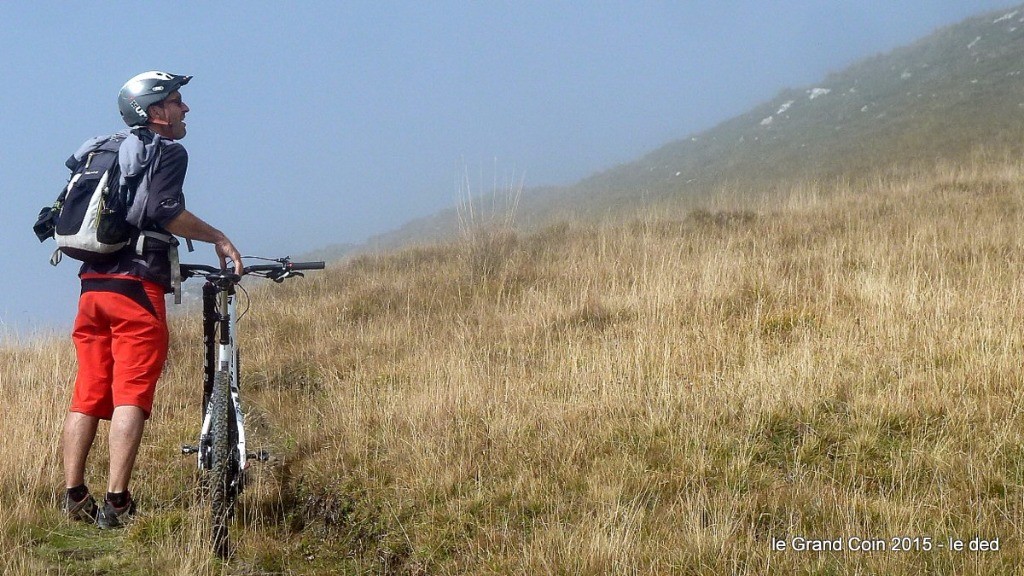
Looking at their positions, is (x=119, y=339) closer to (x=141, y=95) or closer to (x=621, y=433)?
(x=141, y=95)

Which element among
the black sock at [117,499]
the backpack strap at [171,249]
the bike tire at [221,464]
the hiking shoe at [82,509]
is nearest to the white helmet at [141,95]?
the backpack strap at [171,249]

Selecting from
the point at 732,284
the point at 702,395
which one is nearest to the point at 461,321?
the point at 732,284

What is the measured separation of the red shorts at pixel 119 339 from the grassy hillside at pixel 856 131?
1165cm

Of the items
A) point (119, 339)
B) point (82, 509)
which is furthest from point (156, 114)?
point (82, 509)

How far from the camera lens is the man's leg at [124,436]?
371 cm

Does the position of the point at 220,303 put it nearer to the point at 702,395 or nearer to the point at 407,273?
the point at 702,395

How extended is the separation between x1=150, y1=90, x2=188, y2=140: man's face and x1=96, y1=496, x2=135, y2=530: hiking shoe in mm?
2041

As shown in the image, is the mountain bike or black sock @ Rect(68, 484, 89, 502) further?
black sock @ Rect(68, 484, 89, 502)

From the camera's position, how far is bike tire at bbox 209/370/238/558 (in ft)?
11.6

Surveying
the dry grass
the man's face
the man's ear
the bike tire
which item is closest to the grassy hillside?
the dry grass

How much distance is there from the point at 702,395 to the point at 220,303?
9.59 ft

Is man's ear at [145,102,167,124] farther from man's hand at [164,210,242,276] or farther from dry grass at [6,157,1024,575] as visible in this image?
dry grass at [6,157,1024,575]

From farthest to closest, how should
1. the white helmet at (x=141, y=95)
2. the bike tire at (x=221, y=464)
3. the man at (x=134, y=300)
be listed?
the white helmet at (x=141, y=95) < the man at (x=134, y=300) < the bike tire at (x=221, y=464)

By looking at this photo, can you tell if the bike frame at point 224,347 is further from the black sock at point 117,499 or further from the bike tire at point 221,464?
the black sock at point 117,499
